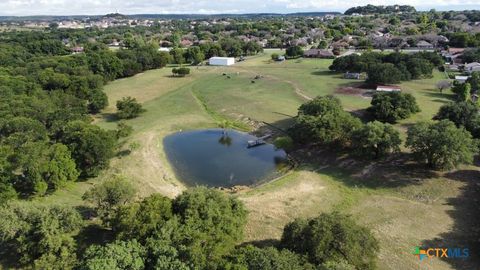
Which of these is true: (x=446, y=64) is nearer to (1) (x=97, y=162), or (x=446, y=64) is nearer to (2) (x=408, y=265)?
Result: (2) (x=408, y=265)

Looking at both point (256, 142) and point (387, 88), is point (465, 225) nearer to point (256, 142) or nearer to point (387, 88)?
point (256, 142)

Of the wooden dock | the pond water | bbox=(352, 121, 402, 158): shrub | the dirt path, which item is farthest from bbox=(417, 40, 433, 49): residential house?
the dirt path

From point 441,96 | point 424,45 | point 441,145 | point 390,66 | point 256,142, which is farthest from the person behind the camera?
point 424,45

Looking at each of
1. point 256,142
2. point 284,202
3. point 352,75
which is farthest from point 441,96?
point 284,202

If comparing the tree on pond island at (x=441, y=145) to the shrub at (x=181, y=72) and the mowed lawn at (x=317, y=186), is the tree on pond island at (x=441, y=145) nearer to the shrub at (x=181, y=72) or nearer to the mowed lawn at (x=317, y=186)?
the mowed lawn at (x=317, y=186)

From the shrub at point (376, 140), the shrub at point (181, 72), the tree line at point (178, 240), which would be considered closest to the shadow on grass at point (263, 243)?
the tree line at point (178, 240)

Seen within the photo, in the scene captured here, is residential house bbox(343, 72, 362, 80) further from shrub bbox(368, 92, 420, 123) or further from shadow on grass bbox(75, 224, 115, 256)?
shadow on grass bbox(75, 224, 115, 256)
